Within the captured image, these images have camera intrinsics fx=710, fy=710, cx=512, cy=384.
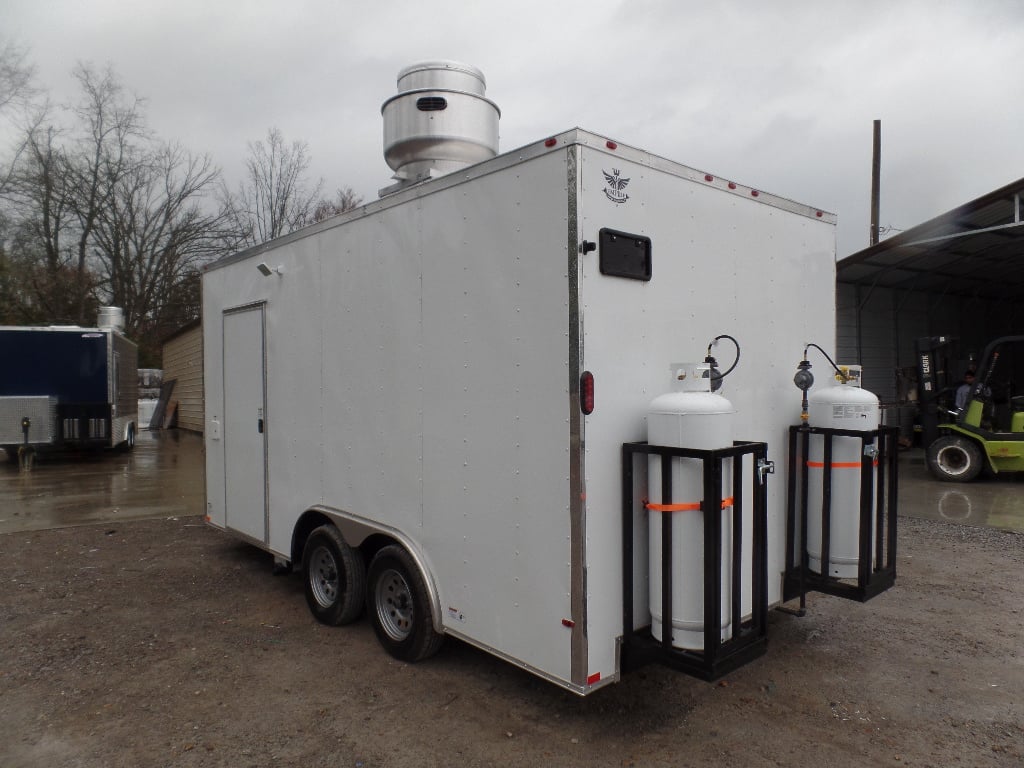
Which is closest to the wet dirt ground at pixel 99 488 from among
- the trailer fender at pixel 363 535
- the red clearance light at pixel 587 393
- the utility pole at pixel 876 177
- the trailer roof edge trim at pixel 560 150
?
the trailer fender at pixel 363 535

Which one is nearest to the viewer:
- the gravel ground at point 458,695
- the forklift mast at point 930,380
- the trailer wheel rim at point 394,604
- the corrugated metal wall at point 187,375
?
the gravel ground at point 458,695

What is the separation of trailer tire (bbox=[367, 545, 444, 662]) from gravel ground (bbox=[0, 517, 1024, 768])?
0.14m

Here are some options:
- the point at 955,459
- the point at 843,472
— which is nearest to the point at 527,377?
the point at 843,472

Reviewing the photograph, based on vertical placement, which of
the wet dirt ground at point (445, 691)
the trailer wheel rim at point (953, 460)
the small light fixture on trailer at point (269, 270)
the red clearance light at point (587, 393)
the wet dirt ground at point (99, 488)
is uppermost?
the small light fixture on trailer at point (269, 270)

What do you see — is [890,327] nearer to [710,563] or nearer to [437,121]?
[437,121]

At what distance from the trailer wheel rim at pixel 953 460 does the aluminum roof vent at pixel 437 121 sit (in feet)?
30.1

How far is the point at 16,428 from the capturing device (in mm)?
12891

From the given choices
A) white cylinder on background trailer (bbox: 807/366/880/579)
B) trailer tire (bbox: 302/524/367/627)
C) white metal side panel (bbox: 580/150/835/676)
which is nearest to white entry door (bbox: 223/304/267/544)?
trailer tire (bbox: 302/524/367/627)

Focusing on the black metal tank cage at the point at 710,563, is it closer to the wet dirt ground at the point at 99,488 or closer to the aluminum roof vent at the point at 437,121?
the aluminum roof vent at the point at 437,121

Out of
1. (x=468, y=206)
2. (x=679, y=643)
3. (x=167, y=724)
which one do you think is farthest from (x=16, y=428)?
(x=679, y=643)

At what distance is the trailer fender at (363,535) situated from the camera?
364 centimetres

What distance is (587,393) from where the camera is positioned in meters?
2.88

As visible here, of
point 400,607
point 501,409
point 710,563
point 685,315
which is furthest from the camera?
point 400,607

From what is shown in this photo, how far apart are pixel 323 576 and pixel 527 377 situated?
2.47 metres
